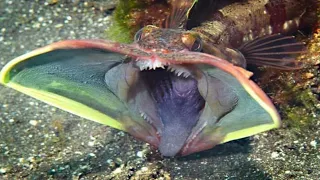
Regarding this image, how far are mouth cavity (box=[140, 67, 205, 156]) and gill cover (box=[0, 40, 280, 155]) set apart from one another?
0.18 ft

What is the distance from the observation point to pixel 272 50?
3336 millimetres

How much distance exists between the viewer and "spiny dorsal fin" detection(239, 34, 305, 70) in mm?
3219

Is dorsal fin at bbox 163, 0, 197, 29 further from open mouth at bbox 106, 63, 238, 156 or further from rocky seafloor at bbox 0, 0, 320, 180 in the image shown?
rocky seafloor at bbox 0, 0, 320, 180

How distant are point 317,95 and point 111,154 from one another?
179cm

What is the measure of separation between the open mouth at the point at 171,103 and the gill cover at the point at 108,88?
3 centimetres

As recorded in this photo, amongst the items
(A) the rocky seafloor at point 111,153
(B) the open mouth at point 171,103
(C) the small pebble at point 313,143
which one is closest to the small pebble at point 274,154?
(A) the rocky seafloor at point 111,153

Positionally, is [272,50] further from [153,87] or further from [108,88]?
[108,88]

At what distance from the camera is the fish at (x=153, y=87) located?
1.96 metres

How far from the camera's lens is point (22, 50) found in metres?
4.61

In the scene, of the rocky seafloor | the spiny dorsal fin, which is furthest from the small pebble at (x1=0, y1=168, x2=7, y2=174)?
the spiny dorsal fin

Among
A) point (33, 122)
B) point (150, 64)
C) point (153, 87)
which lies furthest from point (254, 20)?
point (33, 122)

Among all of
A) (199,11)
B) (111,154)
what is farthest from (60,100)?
(199,11)

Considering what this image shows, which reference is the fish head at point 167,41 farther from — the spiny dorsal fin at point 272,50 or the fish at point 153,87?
the spiny dorsal fin at point 272,50

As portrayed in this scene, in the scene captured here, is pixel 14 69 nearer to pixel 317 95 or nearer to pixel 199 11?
pixel 199 11
